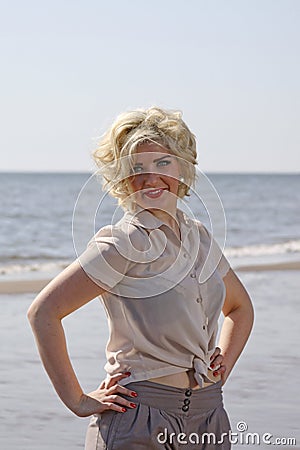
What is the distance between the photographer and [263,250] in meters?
17.8

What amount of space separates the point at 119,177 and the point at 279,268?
410 inches

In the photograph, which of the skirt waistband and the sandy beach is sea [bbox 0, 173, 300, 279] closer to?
the skirt waistband

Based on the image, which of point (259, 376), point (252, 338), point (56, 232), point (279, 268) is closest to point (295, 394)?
point (259, 376)

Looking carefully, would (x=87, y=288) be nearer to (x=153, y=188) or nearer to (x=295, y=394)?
(x=153, y=188)

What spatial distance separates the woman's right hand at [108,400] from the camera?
9.20 ft

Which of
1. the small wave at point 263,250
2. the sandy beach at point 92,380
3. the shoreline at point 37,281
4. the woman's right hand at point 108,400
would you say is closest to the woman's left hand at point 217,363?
the woman's right hand at point 108,400

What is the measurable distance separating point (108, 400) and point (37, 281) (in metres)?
8.70

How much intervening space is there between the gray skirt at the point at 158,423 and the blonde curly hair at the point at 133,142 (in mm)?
532

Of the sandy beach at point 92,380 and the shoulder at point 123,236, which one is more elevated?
the shoulder at point 123,236

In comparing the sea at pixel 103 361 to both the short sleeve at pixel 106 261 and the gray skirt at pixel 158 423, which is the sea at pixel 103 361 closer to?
the short sleeve at pixel 106 261

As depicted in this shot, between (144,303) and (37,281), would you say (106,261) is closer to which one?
(144,303)

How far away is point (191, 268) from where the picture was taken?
9.30 ft

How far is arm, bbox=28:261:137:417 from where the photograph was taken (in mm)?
2746

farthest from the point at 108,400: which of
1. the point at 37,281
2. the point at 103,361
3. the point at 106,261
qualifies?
the point at 37,281
